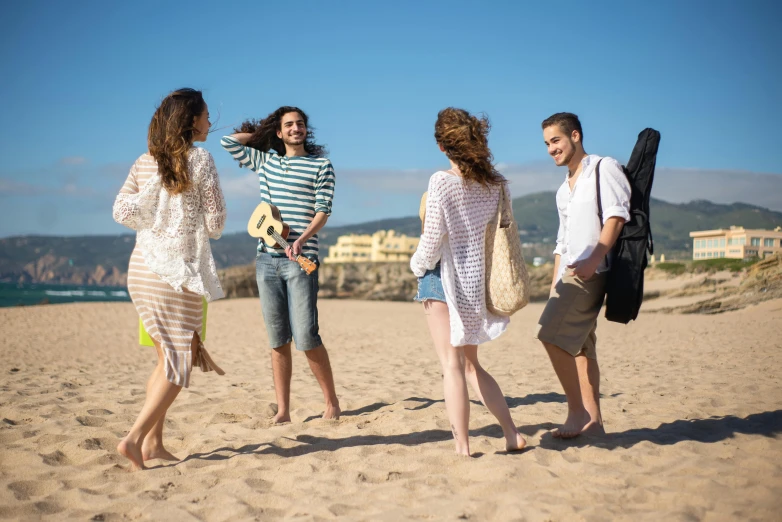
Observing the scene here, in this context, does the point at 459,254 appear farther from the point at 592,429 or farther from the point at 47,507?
the point at 47,507

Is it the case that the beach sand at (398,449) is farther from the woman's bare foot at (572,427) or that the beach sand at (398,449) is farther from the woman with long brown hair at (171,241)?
the woman with long brown hair at (171,241)

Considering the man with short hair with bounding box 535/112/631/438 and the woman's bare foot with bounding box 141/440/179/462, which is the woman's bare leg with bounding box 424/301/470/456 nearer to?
the man with short hair with bounding box 535/112/631/438

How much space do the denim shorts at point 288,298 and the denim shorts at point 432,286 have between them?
48.8 inches

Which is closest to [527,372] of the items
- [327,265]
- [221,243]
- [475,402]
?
[475,402]

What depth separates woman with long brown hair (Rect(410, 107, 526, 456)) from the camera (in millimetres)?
3463

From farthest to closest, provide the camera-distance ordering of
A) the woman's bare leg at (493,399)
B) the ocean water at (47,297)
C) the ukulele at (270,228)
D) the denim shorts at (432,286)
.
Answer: the ocean water at (47,297) → the ukulele at (270,228) → the woman's bare leg at (493,399) → the denim shorts at (432,286)

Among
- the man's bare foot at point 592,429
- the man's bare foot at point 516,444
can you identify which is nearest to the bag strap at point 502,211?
the man's bare foot at point 516,444

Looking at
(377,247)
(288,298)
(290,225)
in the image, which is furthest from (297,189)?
(377,247)

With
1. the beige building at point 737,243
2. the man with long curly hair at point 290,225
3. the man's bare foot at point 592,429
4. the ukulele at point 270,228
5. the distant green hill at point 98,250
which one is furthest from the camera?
the distant green hill at point 98,250

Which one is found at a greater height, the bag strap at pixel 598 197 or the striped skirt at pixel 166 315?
the bag strap at pixel 598 197

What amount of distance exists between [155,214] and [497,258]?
6.31 ft

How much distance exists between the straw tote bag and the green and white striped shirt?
1.44 meters

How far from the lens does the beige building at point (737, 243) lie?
14984 millimetres

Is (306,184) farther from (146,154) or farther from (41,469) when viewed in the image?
(41,469)
